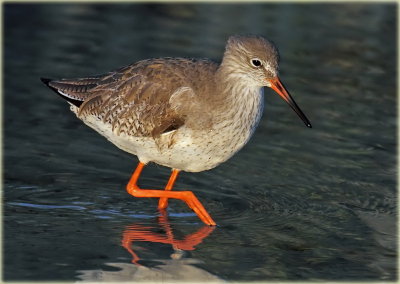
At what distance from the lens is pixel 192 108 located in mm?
10469

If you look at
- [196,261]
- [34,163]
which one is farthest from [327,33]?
[196,261]

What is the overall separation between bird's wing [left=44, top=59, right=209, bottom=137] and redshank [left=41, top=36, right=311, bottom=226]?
1cm

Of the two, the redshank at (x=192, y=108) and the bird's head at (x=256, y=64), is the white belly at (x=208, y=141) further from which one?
the bird's head at (x=256, y=64)

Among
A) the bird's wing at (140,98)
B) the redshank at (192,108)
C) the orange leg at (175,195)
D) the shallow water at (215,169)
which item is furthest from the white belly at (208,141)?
the shallow water at (215,169)

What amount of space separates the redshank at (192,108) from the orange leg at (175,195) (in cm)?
1

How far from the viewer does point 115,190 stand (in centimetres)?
1156

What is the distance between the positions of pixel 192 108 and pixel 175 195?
1145mm

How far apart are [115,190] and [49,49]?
624 cm

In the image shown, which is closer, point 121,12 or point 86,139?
point 86,139

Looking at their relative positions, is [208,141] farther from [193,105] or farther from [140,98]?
[140,98]

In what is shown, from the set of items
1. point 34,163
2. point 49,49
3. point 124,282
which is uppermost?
point 49,49

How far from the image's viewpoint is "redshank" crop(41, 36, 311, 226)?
1043 cm

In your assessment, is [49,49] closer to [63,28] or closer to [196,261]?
[63,28]

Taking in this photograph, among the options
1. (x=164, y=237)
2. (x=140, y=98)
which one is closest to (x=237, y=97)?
(x=140, y=98)
